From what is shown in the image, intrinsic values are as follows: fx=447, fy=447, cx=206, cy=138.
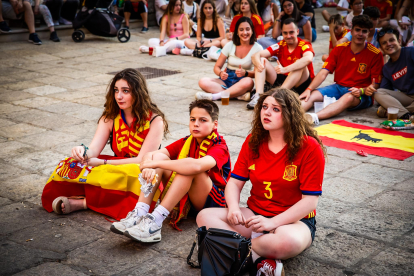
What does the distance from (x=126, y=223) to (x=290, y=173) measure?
1.05 m

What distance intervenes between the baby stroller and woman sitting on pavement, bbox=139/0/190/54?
1297 millimetres

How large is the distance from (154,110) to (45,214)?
1.09 m

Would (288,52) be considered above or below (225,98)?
above

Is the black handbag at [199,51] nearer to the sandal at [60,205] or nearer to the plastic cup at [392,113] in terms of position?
the plastic cup at [392,113]

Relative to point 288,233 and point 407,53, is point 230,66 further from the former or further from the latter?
point 288,233

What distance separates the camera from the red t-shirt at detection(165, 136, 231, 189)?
2.92 metres

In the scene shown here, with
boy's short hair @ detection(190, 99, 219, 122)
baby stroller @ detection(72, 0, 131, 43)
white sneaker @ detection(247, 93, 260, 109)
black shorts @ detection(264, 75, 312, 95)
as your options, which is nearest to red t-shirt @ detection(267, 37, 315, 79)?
black shorts @ detection(264, 75, 312, 95)

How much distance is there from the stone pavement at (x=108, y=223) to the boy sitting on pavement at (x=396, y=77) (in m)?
0.31

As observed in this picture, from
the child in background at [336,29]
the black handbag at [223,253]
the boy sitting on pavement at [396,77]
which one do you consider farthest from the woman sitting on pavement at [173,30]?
the black handbag at [223,253]

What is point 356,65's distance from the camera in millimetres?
5766

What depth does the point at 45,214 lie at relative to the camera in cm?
322

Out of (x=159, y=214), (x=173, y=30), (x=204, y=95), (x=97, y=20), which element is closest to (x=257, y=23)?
(x=173, y=30)

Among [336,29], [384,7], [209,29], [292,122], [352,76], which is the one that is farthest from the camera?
[384,7]

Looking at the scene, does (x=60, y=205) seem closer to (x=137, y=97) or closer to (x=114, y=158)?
(x=114, y=158)
